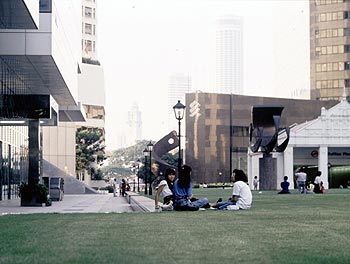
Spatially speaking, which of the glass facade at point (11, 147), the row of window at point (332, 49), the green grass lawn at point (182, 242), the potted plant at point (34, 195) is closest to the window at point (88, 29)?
the row of window at point (332, 49)

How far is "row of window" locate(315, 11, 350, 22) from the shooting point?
13700 cm

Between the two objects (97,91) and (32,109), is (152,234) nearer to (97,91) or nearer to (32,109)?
(32,109)

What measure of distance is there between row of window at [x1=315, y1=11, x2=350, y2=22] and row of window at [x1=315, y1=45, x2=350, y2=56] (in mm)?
5127

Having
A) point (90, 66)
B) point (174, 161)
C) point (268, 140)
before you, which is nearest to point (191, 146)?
point (174, 161)

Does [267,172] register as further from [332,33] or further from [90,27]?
[90,27]

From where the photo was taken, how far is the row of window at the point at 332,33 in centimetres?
13788

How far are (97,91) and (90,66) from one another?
766 centimetres

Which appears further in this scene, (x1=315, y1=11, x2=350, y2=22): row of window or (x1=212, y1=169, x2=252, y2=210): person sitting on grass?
(x1=315, y1=11, x2=350, y2=22): row of window

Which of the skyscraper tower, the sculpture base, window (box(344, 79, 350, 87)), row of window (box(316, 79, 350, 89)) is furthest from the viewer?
the skyscraper tower

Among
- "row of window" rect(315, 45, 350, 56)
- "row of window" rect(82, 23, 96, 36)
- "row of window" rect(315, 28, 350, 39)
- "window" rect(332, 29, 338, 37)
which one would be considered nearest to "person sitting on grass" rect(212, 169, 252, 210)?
"row of window" rect(315, 28, 350, 39)

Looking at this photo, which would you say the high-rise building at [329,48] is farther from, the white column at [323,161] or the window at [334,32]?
the white column at [323,161]

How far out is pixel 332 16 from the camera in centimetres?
13788

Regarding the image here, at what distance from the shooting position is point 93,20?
6048 inches

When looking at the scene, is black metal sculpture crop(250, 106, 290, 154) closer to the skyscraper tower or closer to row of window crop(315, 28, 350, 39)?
row of window crop(315, 28, 350, 39)
